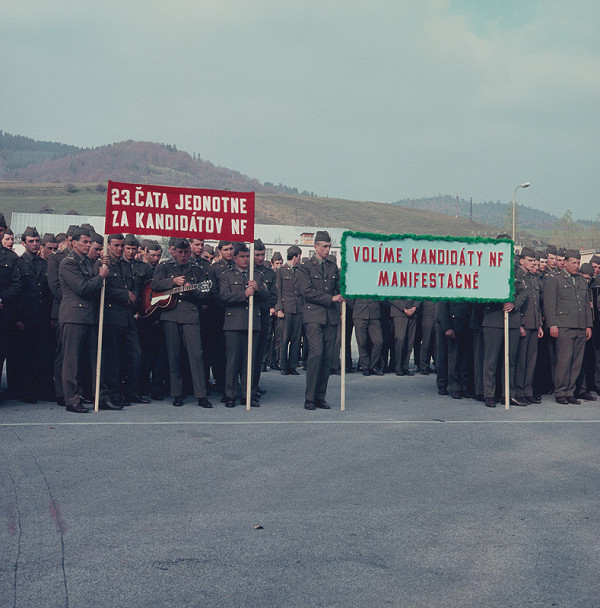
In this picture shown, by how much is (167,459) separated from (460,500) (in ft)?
8.57

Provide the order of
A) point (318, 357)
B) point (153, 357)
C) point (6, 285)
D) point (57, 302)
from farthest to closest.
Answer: point (153, 357)
point (57, 302)
point (318, 357)
point (6, 285)

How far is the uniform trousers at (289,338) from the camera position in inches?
571

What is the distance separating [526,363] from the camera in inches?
436

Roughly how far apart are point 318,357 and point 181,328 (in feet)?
6.02

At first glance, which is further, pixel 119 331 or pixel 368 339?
pixel 368 339

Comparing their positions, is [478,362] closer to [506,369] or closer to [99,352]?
[506,369]

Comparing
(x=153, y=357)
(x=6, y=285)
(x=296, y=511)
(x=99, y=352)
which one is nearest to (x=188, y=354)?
(x=153, y=357)

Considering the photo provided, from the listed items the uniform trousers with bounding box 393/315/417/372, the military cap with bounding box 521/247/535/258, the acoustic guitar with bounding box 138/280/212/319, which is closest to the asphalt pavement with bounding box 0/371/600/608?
the acoustic guitar with bounding box 138/280/212/319

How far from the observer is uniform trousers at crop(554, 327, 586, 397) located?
11023 mm

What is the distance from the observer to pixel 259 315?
1066 cm

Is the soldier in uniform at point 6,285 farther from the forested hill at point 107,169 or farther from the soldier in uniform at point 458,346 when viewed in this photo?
the forested hill at point 107,169

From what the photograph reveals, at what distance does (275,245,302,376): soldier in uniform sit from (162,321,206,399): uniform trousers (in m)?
4.42

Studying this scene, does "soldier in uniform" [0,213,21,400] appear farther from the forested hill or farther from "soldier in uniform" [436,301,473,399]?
the forested hill

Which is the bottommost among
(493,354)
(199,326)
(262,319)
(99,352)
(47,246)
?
(99,352)
